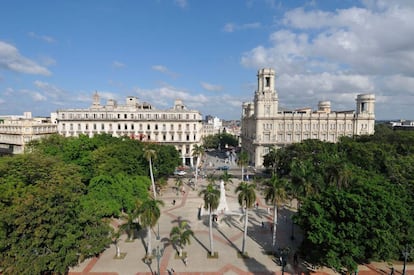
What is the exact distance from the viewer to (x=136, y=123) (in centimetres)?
7238

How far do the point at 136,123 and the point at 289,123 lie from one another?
152ft

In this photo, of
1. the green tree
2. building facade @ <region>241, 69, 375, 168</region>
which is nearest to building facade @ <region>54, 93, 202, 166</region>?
building facade @ <region>241, 69, 375, 168</region>

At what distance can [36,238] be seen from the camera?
1936 cm

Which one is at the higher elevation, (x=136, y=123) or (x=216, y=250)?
(x=136, y=123)

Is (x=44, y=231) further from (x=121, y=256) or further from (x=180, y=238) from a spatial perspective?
(x=180, y=238)

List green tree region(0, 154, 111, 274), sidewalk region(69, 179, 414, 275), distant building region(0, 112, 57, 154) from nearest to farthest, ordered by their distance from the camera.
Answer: green tree region(0, 154, 111, 274), sidewalk region(69, 179, 414, 275), distant building region(0, 112, 57, 154)

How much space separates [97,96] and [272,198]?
69.2m

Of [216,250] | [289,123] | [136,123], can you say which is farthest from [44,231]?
[289,123]

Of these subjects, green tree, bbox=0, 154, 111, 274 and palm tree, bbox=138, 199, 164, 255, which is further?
palm tree, bbox=138, 199, 164, 255

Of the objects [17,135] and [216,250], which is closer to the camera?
[216,250]

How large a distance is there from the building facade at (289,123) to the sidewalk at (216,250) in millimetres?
38994

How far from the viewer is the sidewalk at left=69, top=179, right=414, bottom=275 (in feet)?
78.0

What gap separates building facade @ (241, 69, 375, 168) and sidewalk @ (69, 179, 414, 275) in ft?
128

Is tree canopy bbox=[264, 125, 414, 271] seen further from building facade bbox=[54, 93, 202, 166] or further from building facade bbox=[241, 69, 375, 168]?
building facade bbox=[54, 93, 202, 166]
